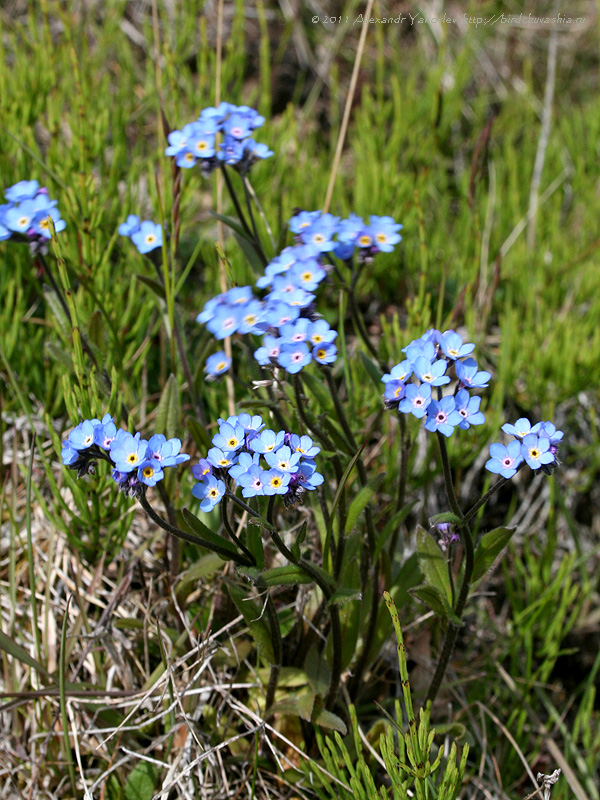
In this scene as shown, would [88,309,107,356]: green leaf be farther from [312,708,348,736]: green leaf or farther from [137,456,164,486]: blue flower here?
[312,708,348,736]: green leaf

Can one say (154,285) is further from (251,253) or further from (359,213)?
(359,213)

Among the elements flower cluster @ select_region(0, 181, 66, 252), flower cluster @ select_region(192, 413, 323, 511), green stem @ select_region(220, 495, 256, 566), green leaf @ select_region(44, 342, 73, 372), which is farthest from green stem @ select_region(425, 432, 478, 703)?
flower cluster @ select_region(0, 181, 66, 252)

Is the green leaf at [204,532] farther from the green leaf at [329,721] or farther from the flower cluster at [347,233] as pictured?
the flower cluster at [347,233]

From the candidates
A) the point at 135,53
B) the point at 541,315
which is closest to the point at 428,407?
the point at 541,315

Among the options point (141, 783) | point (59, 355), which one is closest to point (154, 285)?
point (59, 355)

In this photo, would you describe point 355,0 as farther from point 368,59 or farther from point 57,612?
point 57,612
